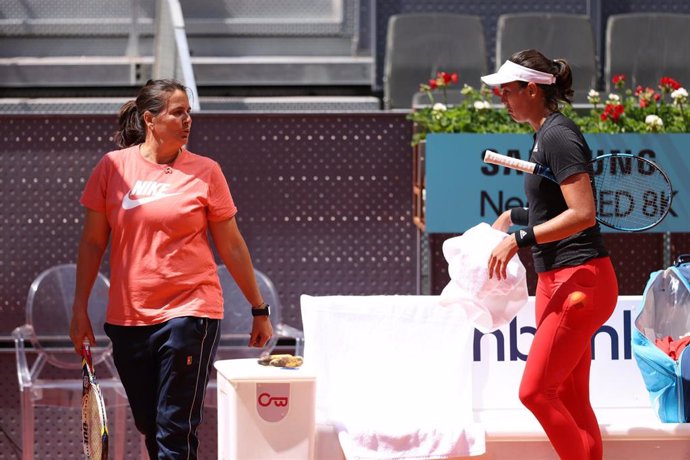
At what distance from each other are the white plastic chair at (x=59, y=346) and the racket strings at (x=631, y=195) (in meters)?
2.35

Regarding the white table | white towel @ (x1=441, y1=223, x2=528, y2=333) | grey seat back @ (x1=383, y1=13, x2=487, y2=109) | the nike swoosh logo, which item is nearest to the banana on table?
the white table

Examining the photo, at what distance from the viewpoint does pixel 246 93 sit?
345 inches

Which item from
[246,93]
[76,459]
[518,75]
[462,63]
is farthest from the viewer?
[246,93]

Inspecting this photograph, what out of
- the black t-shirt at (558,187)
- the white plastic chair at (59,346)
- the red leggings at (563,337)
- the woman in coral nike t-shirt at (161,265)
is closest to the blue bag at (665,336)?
the red leggings at (563,337)

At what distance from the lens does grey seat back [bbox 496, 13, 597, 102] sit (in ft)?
26.7

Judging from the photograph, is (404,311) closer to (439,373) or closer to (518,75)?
(439,373)

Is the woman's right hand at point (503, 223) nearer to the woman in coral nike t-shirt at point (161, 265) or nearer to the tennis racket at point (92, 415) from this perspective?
the woman in coral nike t-shirt at point (161, 265)

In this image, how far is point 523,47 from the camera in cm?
821

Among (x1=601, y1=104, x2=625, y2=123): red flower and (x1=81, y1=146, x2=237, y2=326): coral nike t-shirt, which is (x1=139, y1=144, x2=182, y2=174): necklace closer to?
(x1=81, y1=146, x2=237, y2=326): coral nike t-shirt

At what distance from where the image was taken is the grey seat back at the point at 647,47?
27.0 feet

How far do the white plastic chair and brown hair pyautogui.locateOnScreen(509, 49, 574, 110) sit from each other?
2.47 m

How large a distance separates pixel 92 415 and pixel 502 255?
1461mm

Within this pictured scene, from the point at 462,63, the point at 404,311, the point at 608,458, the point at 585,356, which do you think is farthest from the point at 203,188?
the point at 462,63

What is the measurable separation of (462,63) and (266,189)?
309 cm
